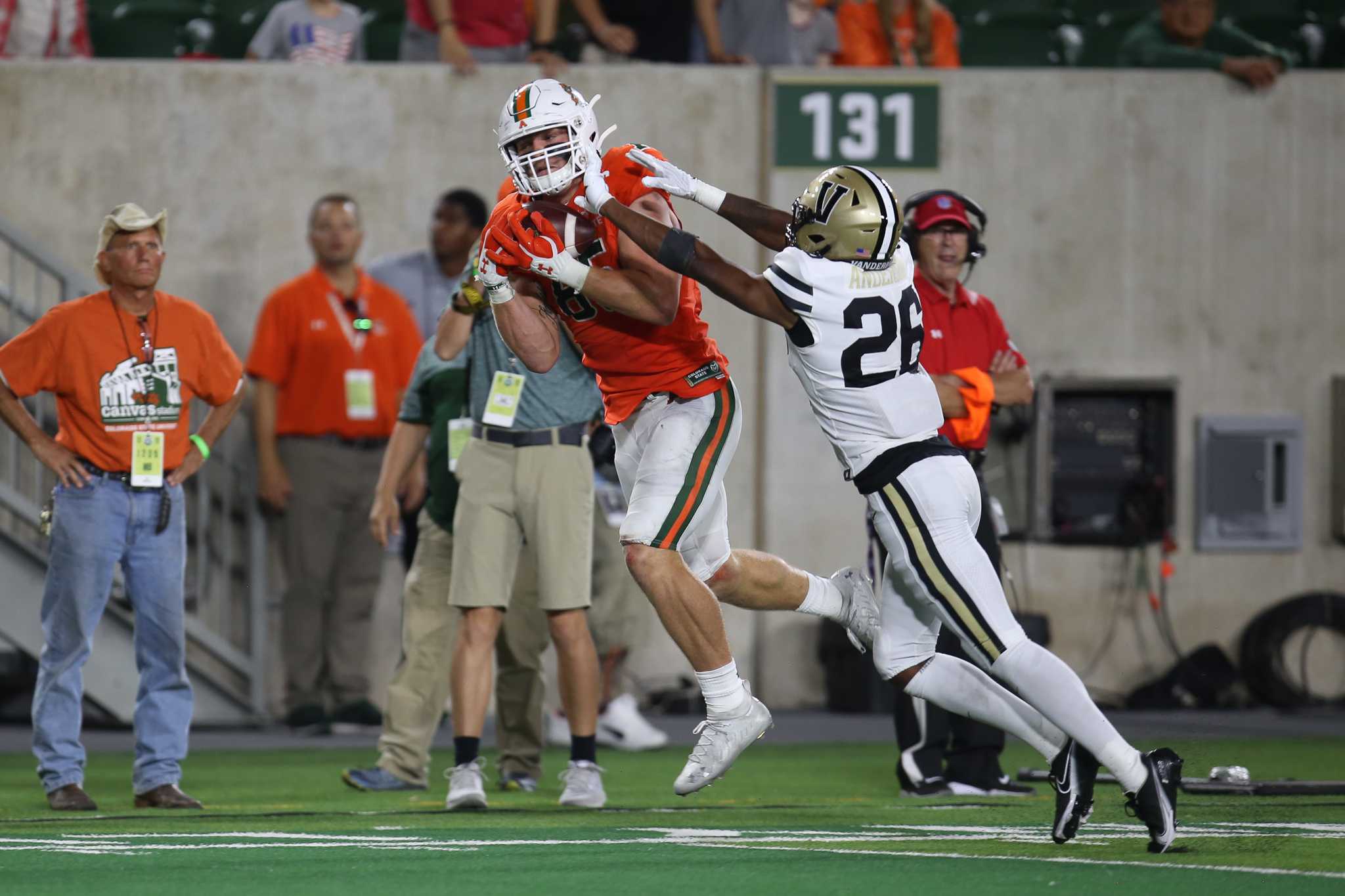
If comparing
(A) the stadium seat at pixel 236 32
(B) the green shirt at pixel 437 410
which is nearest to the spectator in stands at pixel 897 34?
(A) the stadium seat at pixel 236 32

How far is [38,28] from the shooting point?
35.7 ft

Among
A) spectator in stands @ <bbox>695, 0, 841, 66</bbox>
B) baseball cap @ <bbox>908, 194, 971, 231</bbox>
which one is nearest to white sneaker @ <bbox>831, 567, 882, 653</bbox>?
baseball cap @ <bbox>908, 194, 971, 231</bbox>

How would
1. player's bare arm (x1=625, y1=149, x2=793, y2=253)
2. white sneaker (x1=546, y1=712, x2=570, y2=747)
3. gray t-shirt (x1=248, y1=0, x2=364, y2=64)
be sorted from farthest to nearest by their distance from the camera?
gray t-shirt (x1=248, y1=0, x2=364, y2=64), white sneaker (x1=546, y1=712, x2=570, y2=747), player's bare arm (x1=625, y1=149, x2=793, y2=253)

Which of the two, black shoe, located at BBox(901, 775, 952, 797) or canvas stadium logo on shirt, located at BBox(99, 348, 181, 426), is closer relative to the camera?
canvas stadium logo on shirt, located at BBox(99, 348, 181, 426)

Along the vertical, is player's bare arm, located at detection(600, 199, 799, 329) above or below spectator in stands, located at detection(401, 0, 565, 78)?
below

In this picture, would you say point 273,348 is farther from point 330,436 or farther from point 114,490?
point 114,490

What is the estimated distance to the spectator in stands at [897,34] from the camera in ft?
37.7

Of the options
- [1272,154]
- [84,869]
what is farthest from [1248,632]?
[84,869]

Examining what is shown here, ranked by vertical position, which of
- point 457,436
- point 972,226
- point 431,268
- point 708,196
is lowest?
point 457,436

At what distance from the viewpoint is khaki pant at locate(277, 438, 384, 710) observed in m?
10.2

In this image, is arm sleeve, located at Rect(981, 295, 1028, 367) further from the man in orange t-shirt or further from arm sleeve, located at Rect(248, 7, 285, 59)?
arm sleeve, located at Rect(248, 7, 285, 59)

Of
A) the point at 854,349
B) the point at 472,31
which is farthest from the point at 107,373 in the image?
the point at 472,31

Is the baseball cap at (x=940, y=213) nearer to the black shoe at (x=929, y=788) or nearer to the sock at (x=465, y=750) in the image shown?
the black shoe at (x=929, y=788)

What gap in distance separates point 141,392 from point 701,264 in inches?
96.5
